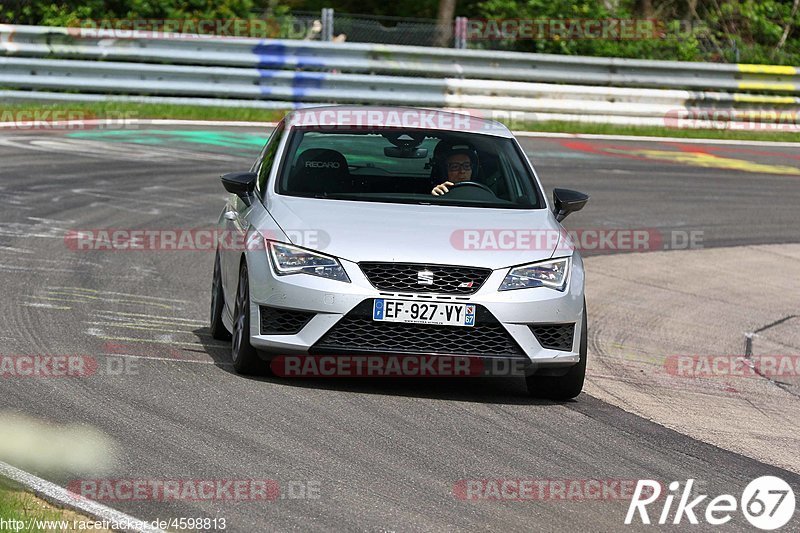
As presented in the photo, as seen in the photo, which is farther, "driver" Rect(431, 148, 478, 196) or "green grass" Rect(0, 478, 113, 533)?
"driver" Rect(431, 148, 478, 196)

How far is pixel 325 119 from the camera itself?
372 inches

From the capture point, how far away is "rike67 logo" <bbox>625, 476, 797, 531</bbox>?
5.87 metres

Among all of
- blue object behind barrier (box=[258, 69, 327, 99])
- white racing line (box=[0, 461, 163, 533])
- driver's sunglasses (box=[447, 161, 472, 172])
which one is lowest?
blue object behind barrier (box=[258, 69, 327, 99])

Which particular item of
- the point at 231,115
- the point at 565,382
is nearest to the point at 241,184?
the point at 565,382

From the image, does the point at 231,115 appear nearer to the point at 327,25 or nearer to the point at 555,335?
the point at 327,25

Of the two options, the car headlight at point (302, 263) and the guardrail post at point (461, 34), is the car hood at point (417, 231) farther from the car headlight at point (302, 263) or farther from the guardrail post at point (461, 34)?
the guardrail post at point (461, 34)

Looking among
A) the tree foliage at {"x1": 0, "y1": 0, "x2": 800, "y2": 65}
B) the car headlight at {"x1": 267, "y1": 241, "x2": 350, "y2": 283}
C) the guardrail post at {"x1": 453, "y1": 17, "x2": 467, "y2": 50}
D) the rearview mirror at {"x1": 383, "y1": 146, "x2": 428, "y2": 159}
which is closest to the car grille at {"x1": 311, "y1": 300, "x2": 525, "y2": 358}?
the car headlight at {"x1": 267, "y1": 241, "x2": 350, "y2": 283}

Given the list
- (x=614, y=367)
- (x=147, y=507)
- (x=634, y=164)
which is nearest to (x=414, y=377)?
(x=614, y=367)

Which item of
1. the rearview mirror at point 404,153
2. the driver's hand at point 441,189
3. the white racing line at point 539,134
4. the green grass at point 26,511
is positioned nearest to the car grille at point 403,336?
the driver's hand at point 441,189

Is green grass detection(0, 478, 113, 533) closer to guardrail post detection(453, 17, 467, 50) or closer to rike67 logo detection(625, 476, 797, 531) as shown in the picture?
rike67 logo detection(625, 476, 797, 531)

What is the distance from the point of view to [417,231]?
7879 millimetres

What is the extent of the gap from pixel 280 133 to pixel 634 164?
11.9 m

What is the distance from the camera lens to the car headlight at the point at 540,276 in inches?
305

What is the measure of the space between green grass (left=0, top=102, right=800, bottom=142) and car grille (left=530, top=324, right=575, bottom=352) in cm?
1427
